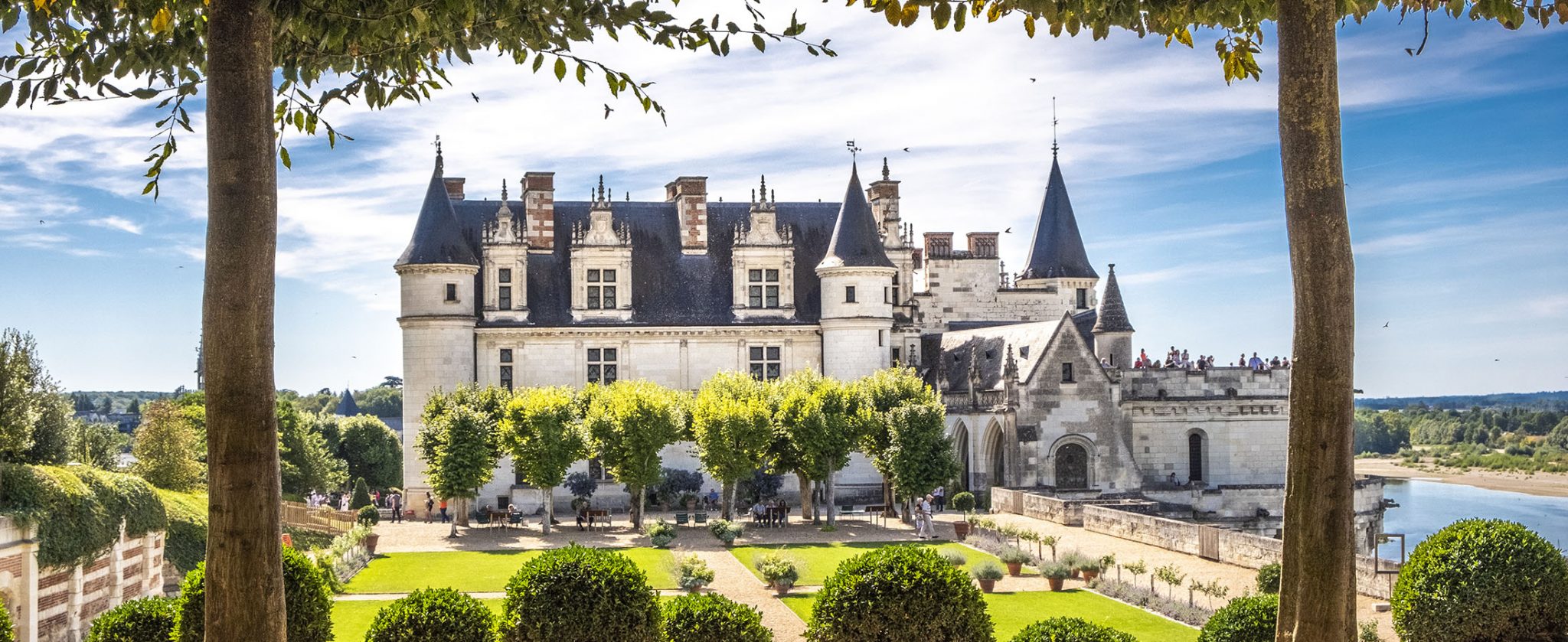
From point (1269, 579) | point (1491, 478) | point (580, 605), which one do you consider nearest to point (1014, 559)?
point (1269, 579)

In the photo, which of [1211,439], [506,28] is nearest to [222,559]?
[506,28]

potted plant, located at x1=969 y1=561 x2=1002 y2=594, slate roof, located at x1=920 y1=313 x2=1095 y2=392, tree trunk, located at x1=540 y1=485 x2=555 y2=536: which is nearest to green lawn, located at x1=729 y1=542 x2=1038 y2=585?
potted plant, located at x1=969 y1=561 x2=1002 y2=594

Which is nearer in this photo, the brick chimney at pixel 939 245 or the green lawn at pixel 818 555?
the green lawn at pixel 818 555

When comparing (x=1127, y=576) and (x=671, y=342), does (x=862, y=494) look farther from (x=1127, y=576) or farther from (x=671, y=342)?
(x=1127, y=576)

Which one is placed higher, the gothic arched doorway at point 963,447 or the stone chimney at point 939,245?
the stone chimney at point 939,245

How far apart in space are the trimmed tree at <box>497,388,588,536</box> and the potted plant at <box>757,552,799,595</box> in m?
13.0

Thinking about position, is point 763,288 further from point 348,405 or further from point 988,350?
point 348,405

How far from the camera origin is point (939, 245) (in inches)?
1961

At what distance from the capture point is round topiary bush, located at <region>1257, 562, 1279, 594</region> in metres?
17.9

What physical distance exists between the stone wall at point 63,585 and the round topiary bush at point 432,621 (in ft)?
21.3

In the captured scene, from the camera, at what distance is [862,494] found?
4375 cm

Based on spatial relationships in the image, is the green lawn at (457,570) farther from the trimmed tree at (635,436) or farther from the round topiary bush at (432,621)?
the round topiary bush at (432,621)

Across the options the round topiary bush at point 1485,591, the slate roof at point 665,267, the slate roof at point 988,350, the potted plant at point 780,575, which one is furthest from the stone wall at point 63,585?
the slate roof at point 988,350

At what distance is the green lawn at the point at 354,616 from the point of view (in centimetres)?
1864
